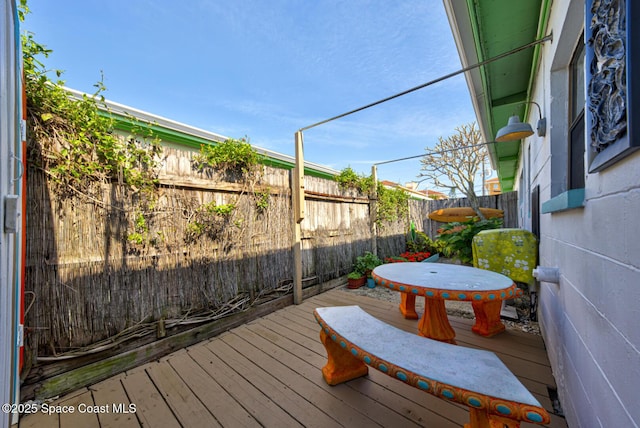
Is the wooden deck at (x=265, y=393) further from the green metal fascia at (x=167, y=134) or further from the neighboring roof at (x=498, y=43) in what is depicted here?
the neighboring roof at (x=498, y=43)

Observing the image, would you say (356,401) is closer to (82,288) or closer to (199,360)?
(199,360)

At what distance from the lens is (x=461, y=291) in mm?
1765

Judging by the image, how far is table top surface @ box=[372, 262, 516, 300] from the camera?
5.73 feet

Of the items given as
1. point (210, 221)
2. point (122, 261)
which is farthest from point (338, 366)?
point (122, 261)

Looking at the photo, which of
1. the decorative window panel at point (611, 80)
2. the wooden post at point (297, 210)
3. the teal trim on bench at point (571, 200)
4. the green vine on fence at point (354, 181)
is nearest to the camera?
the decorative window panel at point (611, 80)

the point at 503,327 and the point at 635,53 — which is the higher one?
the point at 635,53

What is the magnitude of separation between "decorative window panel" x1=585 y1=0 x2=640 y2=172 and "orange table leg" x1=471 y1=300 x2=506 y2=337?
2008mm

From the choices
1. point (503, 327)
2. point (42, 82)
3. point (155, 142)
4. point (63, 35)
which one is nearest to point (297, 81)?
point (63, 35)

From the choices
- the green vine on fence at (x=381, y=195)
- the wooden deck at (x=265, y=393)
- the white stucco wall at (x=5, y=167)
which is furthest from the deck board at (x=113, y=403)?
the green vine on fence at (x=381, y=195)

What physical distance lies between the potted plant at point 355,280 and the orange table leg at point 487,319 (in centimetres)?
209

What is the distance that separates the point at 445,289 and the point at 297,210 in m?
2.27

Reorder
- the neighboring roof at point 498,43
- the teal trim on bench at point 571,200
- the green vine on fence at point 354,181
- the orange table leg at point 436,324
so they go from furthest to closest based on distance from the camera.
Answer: the green vine on fence at point 354,181
the orange table leg at point 436,324
the neighboring roof at point 498,43
the teal trim on bench at point 571,200

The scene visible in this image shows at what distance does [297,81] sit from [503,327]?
6388 mm

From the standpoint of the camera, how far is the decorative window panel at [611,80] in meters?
0.62
